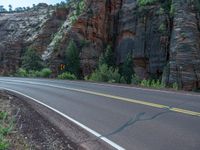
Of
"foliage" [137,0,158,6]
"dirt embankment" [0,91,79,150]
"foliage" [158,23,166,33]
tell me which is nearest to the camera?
"dirt embankment" [0,91,79,150]

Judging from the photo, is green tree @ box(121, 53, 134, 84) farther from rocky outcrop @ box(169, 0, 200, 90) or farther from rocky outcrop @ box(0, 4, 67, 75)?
rocky outcrop @ box(0, 4, 67, 75)

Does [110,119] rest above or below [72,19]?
below

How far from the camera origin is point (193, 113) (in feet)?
33.9

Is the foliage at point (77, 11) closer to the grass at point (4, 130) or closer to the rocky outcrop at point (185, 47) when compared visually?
the rocky outcrop at point (185, 47)

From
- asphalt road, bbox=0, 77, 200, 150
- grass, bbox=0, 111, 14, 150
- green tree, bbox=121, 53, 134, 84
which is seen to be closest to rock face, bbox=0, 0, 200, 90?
green tree, bbox=121, 53, 134, 84

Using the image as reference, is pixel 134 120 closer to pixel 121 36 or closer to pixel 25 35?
pixel 121 36

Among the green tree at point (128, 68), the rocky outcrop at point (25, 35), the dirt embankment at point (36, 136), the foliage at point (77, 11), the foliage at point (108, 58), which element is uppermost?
the foliage at point (77, 11)

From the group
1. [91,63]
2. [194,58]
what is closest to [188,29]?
[194,58]

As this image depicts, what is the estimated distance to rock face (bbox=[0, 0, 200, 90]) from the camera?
3888 centimetres

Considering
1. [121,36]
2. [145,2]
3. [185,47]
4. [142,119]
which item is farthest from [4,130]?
[121,36]

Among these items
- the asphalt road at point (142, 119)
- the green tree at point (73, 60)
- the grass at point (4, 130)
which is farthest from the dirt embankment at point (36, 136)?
the green tree at point (73, 60)

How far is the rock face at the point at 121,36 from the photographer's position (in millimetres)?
38875

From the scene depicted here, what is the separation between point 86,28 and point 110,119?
48.2 meters

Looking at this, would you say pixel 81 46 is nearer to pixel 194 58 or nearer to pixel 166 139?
pixel 194 58
